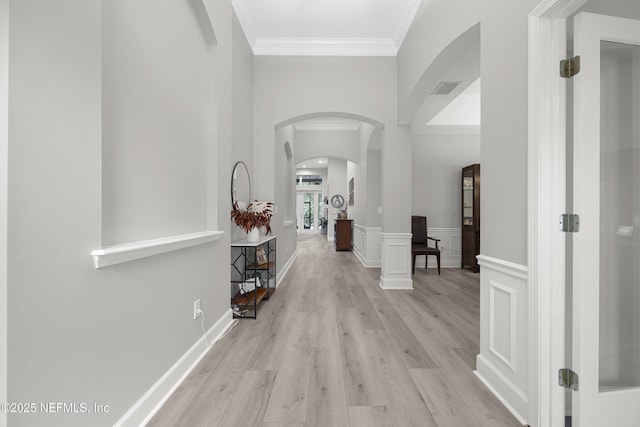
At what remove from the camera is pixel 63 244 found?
1.07 meters

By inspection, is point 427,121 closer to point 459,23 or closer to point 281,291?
point 459,23

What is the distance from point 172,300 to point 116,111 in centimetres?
111

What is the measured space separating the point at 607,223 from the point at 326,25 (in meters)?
3.64

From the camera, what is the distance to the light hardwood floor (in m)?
1.58

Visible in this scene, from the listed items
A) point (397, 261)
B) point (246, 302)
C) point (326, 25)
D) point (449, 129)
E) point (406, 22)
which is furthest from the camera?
point (449, 129)

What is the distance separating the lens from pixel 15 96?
2.99 ft

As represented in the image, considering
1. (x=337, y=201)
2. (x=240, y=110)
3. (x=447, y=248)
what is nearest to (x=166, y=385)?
(x=240, y=110)

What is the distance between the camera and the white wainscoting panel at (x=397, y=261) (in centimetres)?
425

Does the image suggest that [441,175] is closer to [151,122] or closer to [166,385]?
[151,122]

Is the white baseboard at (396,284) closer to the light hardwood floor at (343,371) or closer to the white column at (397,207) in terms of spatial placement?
the white column at (397,207)

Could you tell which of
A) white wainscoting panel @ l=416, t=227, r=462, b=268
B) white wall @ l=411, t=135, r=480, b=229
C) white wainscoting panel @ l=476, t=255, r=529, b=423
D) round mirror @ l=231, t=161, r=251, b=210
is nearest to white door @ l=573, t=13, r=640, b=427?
white wainscoting panel @ l=476, t=255, r=529, b=423

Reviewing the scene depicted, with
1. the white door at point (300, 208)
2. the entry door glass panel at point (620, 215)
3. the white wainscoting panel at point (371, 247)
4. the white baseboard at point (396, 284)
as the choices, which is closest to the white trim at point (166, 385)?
the entry door glass panel at point (620, 215)

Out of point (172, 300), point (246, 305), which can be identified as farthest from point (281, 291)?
point (172, 300)

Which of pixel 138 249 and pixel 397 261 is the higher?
pixel 138 249
